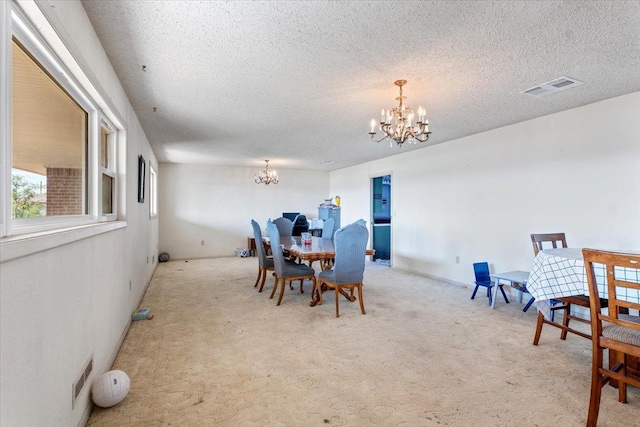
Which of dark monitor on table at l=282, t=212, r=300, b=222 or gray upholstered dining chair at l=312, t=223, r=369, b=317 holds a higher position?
dark monitor on table at l=282, t=212, r=300, b=222

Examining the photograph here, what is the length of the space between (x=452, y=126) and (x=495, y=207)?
130 centimetres

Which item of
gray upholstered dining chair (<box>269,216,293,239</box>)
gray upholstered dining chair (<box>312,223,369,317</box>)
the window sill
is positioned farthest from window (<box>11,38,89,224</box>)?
gray upholstered dining chair (<box>269,216,293,239</box>)

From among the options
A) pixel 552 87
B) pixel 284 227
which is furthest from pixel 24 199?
pixel 284 227

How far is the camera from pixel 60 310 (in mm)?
1404

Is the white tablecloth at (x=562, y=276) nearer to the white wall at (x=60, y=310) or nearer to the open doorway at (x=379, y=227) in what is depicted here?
the white wall at (x=60, y=310)

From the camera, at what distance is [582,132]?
343 cm

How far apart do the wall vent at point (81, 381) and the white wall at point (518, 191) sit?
14.8 feet

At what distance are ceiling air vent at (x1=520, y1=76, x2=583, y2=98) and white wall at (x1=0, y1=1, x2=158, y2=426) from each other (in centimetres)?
354

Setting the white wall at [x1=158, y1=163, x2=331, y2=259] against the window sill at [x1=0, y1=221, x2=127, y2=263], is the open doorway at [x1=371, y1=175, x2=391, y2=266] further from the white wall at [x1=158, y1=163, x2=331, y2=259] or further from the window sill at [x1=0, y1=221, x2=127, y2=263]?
the window sill at [x1=0, y1=221, x2=127, y2=263]

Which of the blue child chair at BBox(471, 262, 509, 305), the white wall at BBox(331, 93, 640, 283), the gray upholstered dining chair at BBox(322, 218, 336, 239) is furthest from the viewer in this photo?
the gray upholstered dining chair at BBox(322, 218, 336, 239)

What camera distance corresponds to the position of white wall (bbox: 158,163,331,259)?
7480mm

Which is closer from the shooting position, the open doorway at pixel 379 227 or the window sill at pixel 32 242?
the window sill at pixel 32 242

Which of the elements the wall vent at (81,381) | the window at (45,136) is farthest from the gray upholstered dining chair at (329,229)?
the wall vent at (81,381)

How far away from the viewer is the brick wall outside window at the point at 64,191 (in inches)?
61.6
